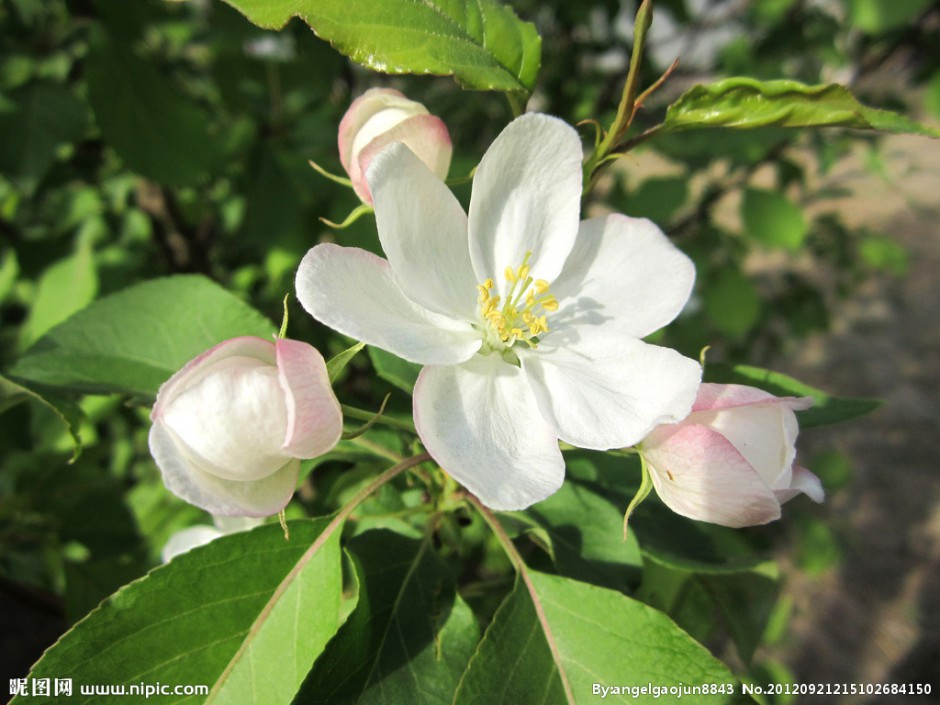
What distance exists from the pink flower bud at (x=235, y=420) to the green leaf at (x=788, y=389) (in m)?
0.65

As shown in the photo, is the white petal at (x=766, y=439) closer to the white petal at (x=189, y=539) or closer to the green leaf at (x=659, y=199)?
the white petal at (x=189, y=539)

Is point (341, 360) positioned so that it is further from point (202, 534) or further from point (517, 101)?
point (202, 534)

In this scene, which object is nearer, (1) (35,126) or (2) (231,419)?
(2) (231,419)

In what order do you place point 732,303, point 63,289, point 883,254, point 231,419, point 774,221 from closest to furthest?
point 231,419
point 63,289
point 774,221
point 732,303
point 883,254

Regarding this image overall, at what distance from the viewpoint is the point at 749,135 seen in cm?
210

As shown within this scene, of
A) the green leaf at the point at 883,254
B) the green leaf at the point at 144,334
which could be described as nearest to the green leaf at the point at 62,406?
the green leaf at the point at 144,334

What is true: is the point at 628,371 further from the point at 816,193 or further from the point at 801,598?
the point at 801,598

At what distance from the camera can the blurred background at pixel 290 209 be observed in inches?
65.9

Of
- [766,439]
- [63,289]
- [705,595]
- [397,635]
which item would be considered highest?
[766,439]

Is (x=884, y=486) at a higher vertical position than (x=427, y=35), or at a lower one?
lower

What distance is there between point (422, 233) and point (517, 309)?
0.21 meters

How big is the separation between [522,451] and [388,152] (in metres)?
0.42

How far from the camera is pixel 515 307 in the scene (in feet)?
3.52

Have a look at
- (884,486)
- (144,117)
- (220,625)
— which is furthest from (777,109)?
(884,486)
